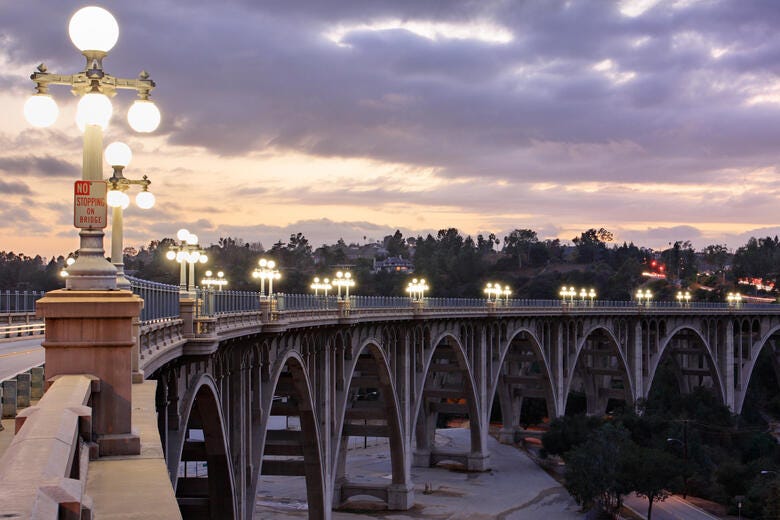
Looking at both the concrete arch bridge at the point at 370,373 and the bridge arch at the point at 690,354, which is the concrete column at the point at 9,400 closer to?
the concrete arch bridge at the point at 370,373

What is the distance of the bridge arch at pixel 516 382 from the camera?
80.5m

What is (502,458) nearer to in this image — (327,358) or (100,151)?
(327,358)

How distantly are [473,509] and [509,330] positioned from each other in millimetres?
19358

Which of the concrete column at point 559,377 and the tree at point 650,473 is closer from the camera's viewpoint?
the tree at point 650,473

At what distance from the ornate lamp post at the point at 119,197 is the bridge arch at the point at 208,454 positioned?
7.43 meters

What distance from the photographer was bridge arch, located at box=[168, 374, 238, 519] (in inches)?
997

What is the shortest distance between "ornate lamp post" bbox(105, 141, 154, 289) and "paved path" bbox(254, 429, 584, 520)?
45638mm

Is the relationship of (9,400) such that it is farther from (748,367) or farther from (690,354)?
(748,367)

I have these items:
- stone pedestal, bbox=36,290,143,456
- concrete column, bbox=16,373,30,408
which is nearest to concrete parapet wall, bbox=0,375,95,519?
stone pedestal, bbox=36,290,143,456

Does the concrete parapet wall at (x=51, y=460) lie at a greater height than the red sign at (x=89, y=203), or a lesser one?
lesser

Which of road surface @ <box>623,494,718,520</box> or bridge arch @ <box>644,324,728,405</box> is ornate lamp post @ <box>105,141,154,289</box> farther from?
bridge arch @ <box>644,324,728,405</box>

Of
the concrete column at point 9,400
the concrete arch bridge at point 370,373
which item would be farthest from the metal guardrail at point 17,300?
the concrete column at point 9,400

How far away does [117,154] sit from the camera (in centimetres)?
1642

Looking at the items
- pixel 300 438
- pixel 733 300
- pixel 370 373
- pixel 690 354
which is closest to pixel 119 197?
pixel 300 438
